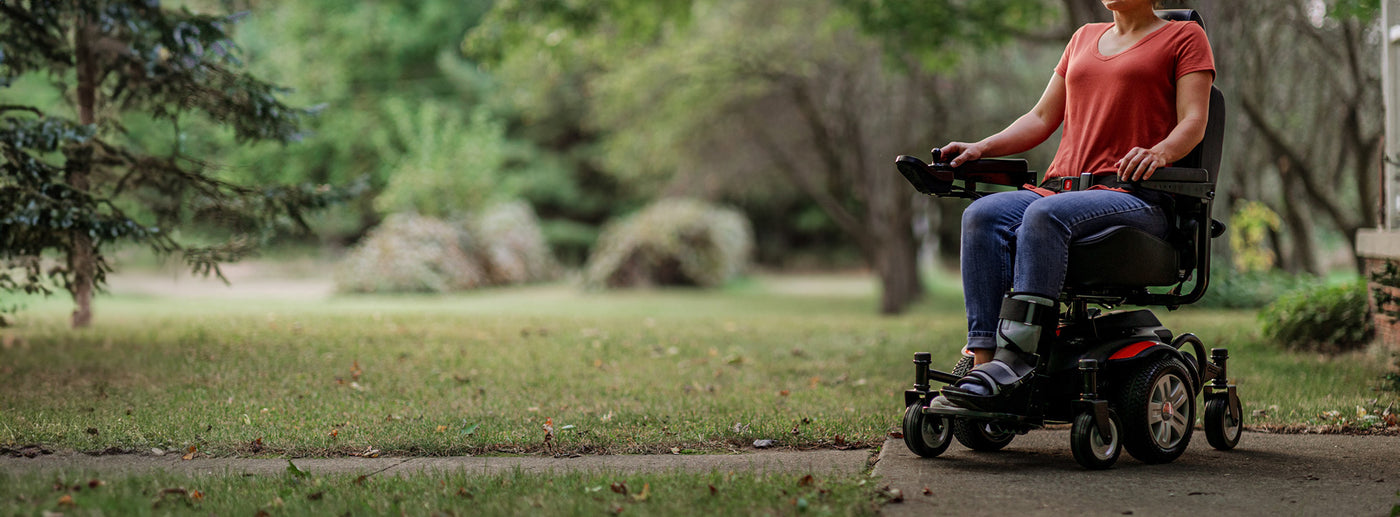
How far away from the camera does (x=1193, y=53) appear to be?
3.64 metres

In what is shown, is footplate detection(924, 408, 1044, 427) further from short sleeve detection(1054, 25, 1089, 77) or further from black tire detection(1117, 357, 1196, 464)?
short sleeve detection(1054, 25, 1089, 77)

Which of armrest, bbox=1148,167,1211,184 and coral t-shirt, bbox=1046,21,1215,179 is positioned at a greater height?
coral t-shirt, bbox=1046,21,1215,179

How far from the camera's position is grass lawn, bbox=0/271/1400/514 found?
3.37 meters

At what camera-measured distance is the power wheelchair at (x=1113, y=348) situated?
3.51 meters

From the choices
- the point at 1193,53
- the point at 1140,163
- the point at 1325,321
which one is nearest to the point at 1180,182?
the point at 1140,163

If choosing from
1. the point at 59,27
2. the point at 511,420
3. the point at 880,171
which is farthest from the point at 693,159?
the point at 511,420

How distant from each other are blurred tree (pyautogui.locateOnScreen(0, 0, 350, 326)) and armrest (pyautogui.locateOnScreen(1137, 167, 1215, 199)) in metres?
5.41

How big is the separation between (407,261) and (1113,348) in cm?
1641

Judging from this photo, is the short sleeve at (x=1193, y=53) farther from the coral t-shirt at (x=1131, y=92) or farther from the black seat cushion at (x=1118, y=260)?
the black seat cushion at (x=1118, y=260)

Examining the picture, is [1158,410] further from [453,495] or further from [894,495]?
[453,495]

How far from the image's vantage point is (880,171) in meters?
18.1

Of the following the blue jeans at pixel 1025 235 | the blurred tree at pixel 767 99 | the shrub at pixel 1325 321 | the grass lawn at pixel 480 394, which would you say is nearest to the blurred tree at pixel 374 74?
the blurred tree at pixel 767 99

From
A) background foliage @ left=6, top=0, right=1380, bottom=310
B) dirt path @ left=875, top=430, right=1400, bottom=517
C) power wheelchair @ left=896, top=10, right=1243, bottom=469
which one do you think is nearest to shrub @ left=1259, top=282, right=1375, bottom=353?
background foliage @ left=6, top=0, right=1380, bottom=310

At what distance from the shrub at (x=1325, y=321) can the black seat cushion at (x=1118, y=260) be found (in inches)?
179
